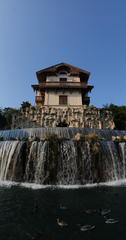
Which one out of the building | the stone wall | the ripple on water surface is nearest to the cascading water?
the ripple on water surface

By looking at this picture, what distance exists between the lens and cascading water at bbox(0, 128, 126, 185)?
937cm

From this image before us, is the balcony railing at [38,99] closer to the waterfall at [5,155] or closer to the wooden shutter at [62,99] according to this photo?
the wooden shutter at [62,99]

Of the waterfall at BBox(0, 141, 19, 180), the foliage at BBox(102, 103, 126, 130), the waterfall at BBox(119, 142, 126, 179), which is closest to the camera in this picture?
the waterfall at BBox(0, 141, 19, 180)

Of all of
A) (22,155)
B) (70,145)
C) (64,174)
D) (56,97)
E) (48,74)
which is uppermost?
(48,74)

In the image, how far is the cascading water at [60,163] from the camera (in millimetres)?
9367

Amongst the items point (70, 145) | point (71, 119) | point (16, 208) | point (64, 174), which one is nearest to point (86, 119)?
point (71, 119)

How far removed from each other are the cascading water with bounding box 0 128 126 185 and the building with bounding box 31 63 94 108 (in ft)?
49.1

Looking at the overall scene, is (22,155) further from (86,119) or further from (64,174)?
(86,119)

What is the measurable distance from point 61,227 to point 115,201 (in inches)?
121

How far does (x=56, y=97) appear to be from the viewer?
25.8 m

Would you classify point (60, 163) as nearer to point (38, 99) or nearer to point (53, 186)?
point (53, 186)

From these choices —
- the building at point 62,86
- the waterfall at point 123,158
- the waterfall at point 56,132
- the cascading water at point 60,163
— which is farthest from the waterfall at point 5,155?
the building at point 62,86

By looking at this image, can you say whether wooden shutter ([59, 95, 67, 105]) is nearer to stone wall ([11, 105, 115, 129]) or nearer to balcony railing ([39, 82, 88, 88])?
balcony railing ([39, 82, 88, 88])

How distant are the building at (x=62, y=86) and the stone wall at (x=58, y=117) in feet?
9.76
